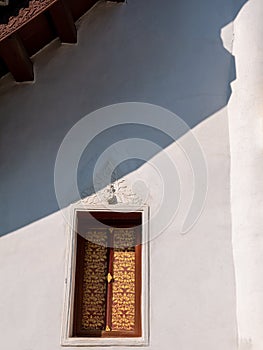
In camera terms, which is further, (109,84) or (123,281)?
(109,84)

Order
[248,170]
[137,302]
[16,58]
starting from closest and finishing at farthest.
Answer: [137,302]
[248,170]
[16,58]

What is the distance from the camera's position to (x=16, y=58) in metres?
3.88

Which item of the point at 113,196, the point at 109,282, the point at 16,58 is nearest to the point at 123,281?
the point at 109,282

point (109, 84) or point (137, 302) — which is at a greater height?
point (109, 84)

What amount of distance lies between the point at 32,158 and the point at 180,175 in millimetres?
1122

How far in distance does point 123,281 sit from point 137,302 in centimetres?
19

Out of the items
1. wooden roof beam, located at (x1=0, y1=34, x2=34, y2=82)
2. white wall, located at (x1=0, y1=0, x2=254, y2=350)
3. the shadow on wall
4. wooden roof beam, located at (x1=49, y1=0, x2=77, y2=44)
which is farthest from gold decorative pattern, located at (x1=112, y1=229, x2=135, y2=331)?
wooden roof beam, located at (x1=49, y1=0, x2=77, y2=44)

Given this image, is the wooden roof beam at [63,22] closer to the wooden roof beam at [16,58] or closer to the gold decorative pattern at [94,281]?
the wooden roof beam at [16,58]

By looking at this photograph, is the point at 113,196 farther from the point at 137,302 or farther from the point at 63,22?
the point at 63,22

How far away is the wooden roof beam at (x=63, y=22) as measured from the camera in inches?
153

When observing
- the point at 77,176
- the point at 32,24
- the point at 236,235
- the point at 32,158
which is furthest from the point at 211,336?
the point at 32,24

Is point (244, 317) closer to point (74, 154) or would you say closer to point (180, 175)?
point (180, 175)

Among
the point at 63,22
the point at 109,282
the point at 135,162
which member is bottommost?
the point at 109,282

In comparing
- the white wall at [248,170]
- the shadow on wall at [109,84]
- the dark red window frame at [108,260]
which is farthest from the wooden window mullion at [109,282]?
the white wall at [248,170]
